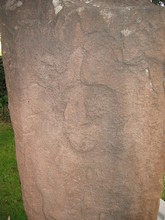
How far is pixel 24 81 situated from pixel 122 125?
43cm

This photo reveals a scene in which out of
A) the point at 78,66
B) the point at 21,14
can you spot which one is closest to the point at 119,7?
the point at 78,66

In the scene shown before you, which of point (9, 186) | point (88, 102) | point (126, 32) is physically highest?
point (126, 32)

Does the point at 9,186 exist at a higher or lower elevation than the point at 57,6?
lower

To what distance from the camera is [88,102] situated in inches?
58.3

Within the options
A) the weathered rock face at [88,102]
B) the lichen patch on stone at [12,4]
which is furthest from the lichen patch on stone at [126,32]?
the lichen patch on stone at [12,4]

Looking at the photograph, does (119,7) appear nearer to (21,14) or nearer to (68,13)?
(68,13)

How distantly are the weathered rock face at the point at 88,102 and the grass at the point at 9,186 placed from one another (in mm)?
1136

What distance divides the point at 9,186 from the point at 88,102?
1828mm

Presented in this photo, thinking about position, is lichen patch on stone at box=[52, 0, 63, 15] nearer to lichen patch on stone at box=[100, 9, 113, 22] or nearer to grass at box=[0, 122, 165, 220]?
lichen patch on stone at box=[100, 9, 113, 22]

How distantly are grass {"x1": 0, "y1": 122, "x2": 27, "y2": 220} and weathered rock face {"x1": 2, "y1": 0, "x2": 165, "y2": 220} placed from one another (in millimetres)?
1136

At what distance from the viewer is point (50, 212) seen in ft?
5.45

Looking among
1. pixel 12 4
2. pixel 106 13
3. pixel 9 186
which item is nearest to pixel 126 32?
pixel 106 13

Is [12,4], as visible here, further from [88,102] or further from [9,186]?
[9,186]

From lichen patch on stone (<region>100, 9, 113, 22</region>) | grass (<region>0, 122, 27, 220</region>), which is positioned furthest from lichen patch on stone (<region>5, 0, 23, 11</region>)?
grass (<region>0, 122, 27, 220</region>)
